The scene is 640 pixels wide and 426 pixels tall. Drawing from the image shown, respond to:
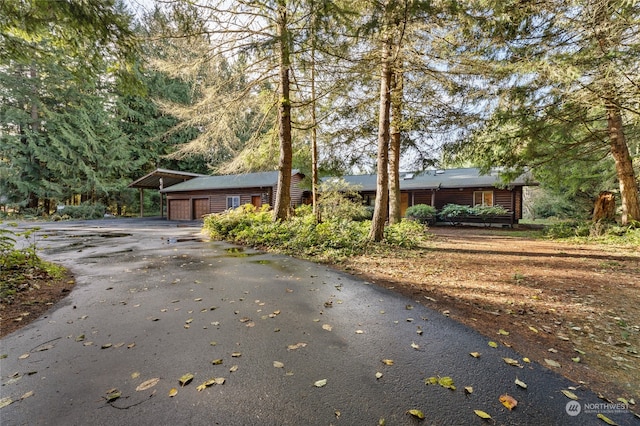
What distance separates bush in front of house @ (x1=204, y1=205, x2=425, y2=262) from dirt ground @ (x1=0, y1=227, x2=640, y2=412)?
2.96ft

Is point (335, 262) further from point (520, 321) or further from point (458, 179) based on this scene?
point (458, 179)

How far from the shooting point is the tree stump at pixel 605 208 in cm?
1018

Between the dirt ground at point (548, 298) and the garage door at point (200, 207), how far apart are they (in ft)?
63.5

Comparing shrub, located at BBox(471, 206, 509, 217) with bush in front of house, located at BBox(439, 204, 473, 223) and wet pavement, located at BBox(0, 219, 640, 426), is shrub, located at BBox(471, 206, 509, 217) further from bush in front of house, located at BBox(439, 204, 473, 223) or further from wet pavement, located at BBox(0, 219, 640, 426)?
wet pavement, located at BBox(0, 219, 640, 426)

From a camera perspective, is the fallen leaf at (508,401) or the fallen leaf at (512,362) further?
the fallen leaf at (512,362)

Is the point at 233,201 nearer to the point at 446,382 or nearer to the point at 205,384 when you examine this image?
the point at 205,384

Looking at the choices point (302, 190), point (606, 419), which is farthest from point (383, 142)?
point (302, 190)

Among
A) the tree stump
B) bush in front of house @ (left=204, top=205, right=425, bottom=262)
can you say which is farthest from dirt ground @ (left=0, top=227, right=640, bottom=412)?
the tree stump

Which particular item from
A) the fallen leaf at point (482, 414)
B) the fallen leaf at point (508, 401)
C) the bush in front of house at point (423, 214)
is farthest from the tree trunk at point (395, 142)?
the fallen leaf at point (482, 414)

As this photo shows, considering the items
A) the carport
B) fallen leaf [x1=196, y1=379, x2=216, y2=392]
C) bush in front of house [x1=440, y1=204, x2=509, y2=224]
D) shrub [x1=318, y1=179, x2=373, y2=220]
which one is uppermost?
the carport

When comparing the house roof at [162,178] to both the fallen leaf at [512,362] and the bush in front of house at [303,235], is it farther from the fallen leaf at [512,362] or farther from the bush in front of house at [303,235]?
the fallen leaf at [512,362]

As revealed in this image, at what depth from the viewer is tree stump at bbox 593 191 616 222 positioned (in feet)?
33.4

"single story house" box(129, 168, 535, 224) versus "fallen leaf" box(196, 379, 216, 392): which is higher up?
"single story house" box(129, 168, 535, 224)

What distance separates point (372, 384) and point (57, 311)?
4059mm
